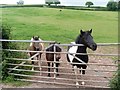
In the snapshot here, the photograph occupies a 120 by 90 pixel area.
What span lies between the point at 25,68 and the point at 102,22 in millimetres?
7379

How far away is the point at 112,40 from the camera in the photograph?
12.7 meters

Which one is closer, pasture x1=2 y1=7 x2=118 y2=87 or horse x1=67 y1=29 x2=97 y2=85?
horse x1=67 y1=29 x2=97 y2=85

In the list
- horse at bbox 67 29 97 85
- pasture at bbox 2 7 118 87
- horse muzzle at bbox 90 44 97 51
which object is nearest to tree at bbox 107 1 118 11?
horse at bbox 67 29 97 85

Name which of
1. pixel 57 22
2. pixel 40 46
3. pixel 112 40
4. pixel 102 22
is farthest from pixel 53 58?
pixel 57 22

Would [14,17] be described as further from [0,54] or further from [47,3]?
[0,54]

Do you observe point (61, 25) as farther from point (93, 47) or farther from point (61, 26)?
point (93, 47)

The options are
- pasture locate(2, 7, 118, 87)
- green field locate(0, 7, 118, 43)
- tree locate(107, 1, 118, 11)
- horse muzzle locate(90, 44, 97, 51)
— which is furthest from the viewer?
green field locate(0, 7, 118, 43)

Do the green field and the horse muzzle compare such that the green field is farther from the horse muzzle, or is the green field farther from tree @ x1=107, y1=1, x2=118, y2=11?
the horse muzzle

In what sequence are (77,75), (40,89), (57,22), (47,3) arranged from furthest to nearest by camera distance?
(57,22), (47,3), (77,75), (40,89)

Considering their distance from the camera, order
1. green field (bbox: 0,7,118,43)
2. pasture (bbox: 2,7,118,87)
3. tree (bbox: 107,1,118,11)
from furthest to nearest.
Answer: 1. green field (bbox: 0,7,118,43)
2. pasture (bbox: 2,7,118,87)
3. tree (bbox: 107,1,118,11)

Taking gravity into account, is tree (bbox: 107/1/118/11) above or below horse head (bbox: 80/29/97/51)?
above

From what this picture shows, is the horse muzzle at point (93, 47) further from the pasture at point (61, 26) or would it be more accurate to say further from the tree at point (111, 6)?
the pasture at point (61, 26)

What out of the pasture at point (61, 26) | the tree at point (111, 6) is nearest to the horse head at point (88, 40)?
the tree at point (111, 6)

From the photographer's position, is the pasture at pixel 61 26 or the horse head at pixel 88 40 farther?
the pasture at pixel 61 26
